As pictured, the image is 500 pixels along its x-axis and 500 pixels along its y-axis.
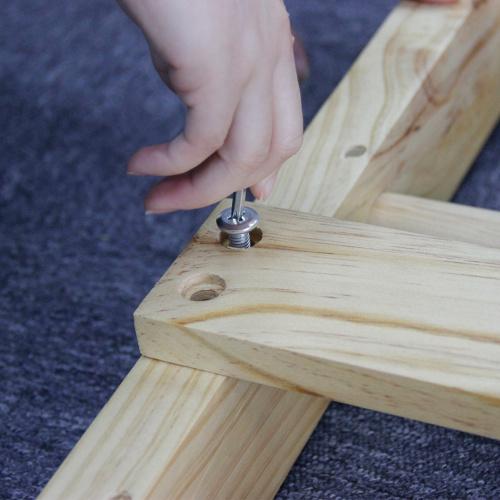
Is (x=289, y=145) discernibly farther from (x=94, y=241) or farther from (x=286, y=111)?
(x=94, y=241)

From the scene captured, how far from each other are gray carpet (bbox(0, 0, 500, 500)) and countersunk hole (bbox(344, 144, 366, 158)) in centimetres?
27

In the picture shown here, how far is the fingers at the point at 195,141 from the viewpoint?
434mm

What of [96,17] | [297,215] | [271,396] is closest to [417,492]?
[271,396]

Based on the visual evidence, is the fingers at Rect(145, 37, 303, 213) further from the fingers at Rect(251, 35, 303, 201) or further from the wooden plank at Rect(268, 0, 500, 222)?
the wooden plank at Rect(268, 0, 500, 222)

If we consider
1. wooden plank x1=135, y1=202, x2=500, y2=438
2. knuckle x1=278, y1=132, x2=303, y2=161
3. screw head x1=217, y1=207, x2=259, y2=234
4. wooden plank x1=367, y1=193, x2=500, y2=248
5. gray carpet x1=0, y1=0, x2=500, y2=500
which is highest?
knuckle x1=278, y1=132, x2=303, y2=161

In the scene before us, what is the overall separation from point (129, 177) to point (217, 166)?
2.11 feet

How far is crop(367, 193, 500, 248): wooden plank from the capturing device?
66 cm

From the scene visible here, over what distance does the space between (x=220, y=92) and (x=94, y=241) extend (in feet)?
2.02

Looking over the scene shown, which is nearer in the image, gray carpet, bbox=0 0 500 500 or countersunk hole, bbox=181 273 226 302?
countersunk hole, bbox=181 273 226 302

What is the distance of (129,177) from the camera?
43.7 inches

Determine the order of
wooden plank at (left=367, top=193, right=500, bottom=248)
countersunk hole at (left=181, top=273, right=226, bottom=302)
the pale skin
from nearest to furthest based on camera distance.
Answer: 1. the pale skin
2. countersunk hole at (left=181, top=273, right=226, bottom=302)
3. wooden plank at (left=367, top=193, right=500, bottom=248)

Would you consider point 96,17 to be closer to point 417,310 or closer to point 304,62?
point 304,62

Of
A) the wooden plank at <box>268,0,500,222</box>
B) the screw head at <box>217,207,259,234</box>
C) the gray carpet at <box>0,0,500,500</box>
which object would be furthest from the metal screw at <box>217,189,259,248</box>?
the gray carpet at <box>0,0,500,500</box>

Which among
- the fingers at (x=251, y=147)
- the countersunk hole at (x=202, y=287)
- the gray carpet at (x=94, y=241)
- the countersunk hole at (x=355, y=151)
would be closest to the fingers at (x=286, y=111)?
the fingers at (x=251, y=147)
